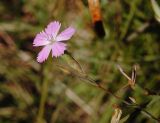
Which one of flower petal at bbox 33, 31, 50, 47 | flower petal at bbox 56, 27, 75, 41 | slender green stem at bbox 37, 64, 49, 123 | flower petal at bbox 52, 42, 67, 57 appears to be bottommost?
flower petal at bbox 52, 42, 67, 57

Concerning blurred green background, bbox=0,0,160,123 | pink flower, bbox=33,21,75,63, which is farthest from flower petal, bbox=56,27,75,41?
blurred green background, bbox=0,0,160,123

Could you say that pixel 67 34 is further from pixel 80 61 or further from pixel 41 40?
pixel 80 61

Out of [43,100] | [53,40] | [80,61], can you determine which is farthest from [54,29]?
[80,61]

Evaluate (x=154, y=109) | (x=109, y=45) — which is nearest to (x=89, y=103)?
(x=109, y=45)

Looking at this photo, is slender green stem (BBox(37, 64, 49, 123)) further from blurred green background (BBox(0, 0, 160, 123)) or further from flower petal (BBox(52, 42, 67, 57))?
flower petal (BBox(52, 42, 67, 57))

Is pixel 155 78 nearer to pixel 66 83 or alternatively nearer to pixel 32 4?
pixel 66 83

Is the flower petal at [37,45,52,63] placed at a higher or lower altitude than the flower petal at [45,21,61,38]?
lower

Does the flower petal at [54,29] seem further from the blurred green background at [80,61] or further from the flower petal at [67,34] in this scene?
the blurred green background at [80,61]

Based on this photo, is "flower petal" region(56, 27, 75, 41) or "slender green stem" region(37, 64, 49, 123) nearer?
"flower petal" region(56, 27, 75, 41)

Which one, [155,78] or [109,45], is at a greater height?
[109,45]
